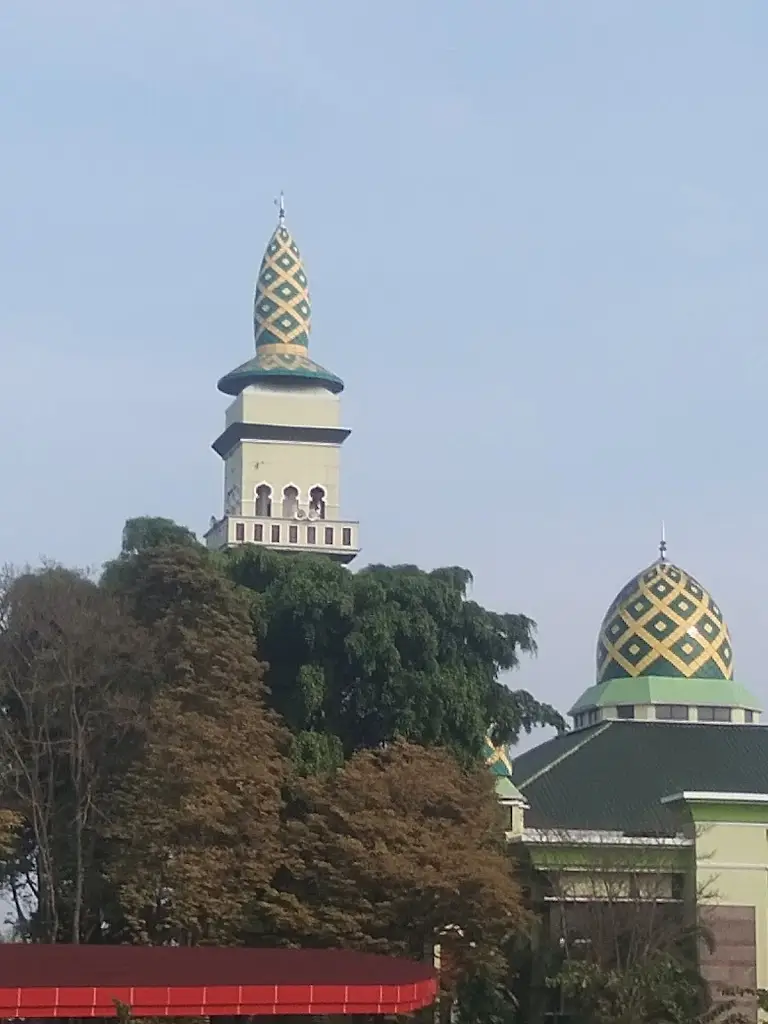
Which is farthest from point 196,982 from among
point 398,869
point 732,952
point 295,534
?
point 295,534

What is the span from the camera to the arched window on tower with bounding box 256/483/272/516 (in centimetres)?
5056

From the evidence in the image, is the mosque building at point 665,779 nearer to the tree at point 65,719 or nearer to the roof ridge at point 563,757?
the roof ridge at point 563,757

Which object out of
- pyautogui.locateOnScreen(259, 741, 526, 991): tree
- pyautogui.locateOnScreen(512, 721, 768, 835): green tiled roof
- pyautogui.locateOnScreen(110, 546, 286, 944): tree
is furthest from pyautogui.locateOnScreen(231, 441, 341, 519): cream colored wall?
pyautogui.locateOnScreen(259, 741, 526, 991): tree

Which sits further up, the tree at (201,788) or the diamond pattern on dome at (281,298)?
the diamond pattern on dome at (281,298)

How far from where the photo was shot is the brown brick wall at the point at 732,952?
27.9 metres

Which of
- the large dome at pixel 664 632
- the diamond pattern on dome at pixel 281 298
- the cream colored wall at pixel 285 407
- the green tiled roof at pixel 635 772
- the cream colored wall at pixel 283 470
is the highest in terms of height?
the diamond pattern on dome at pixel 281 298

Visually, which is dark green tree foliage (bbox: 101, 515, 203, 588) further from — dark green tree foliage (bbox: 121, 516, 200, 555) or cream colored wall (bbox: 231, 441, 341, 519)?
cream colored wall (bbox: 231, 441, 341, 519)

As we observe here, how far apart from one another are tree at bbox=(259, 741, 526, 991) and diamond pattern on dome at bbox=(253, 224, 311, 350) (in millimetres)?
25555

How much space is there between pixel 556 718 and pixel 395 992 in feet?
34.7

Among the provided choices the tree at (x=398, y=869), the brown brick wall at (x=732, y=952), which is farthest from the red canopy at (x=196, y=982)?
the brown brick wall at (x=732, y=952)

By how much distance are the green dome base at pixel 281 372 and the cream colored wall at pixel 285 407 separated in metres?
0.26

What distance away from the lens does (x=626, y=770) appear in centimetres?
3384

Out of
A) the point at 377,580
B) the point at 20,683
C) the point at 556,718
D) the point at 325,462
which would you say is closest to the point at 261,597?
the point at 377,580

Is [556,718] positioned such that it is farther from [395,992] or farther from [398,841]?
[395,992]
